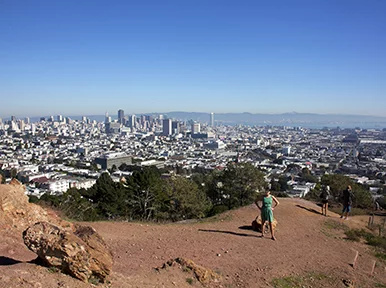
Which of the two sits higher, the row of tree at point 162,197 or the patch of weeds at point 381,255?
the patch of weeds at point 381,255

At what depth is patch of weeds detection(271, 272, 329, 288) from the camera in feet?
13.4

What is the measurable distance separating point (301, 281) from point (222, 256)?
110 cm

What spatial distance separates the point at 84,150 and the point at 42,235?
62101mm

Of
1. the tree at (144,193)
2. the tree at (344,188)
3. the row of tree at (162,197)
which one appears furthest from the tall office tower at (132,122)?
the tree at (144,193)

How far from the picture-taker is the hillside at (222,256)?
11.8 feet

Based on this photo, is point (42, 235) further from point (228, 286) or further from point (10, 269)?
point (228, 286)

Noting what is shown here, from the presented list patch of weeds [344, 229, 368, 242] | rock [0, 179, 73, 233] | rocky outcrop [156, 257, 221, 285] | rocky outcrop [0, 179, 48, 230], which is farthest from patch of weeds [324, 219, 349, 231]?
rocky outcrop [0, 179, 48, 230]

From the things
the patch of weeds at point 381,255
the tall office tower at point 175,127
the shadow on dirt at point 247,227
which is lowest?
the tall office tower at point 175,127

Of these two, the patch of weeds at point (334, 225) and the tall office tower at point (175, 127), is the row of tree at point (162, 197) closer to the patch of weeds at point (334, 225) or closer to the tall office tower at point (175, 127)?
the patch of weeds at point (334, 225)

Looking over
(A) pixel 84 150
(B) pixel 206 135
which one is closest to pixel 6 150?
(A) pixel 84 150

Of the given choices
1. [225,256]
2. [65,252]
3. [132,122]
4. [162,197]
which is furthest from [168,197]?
[132,122]

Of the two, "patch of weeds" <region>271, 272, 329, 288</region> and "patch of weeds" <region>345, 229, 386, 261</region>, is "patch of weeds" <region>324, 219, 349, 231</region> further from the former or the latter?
"patch of weeds" <region>271, 272, 329, 288</region>

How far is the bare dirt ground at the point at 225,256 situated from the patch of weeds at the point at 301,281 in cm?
1

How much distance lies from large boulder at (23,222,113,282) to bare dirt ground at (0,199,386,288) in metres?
0.09
